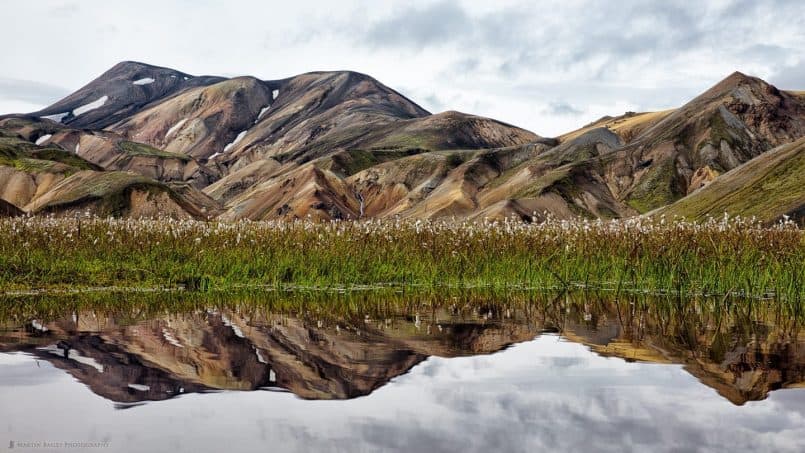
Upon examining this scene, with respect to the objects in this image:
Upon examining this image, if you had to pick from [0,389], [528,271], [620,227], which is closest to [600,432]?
[0,389]

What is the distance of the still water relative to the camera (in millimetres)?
4762

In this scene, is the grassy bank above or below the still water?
above

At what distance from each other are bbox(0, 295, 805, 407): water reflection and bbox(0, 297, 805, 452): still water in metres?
0.03

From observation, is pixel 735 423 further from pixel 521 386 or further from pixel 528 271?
pixel 528 271

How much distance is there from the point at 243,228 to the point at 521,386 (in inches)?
584

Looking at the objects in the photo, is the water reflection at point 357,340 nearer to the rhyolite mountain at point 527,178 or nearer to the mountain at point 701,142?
the rhyolite mountain at point 527,178

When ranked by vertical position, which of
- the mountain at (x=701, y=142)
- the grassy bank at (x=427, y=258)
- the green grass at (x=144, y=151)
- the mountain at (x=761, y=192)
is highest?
the green grass at (x=144, y=151)

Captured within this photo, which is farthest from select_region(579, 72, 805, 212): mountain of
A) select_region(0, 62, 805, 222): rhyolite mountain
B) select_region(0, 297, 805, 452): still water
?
select_region(0, 297, 805, 452): still water

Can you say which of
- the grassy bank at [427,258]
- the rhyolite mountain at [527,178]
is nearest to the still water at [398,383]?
the grassy bank at [427,258]

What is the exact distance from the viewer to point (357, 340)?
856 centimetres

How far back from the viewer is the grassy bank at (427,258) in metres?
15.2

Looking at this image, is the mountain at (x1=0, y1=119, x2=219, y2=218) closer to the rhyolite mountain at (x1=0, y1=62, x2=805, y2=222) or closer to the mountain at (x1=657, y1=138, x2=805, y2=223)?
the rhyolite mountain at (x1=0, y1=62, x2=805, y2=222)

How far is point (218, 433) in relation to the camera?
15.6 ft

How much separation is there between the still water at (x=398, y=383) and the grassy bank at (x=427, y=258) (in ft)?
14.4
